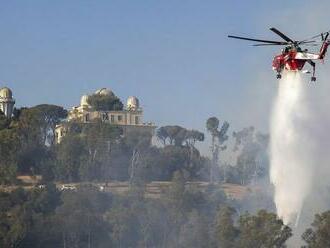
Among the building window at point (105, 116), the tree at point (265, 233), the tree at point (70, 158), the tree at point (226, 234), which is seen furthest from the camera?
the building window at point (105, 116)

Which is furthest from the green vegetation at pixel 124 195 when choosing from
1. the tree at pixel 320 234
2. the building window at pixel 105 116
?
the building window at pixel 105 116

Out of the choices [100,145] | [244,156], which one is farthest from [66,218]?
[244,156]

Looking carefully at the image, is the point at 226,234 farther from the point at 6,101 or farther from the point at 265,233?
the point at 6,101

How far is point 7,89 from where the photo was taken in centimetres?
19500

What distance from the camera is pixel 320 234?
93500 millimetres

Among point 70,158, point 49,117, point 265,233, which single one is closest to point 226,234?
point 265,233

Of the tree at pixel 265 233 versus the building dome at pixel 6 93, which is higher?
the building dome at pixel 6 93

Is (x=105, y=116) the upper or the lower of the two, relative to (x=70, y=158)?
upper

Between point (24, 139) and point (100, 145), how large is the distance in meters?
11.9

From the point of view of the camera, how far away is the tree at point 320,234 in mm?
93250

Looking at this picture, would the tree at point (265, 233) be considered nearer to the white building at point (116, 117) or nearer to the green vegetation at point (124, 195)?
the green vegetation at point (124, 195)

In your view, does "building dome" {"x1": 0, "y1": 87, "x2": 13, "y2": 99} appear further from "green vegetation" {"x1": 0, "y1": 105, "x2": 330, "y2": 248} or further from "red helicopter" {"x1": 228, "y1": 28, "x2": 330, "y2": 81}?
"red helicopter" {"x1": 228, "y1": 28, "x2": 330, "y2": 81}

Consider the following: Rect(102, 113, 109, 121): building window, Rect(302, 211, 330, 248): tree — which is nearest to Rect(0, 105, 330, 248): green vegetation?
Rect(302, 211, 330, 248): tree

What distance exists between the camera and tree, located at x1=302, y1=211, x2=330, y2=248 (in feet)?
306
